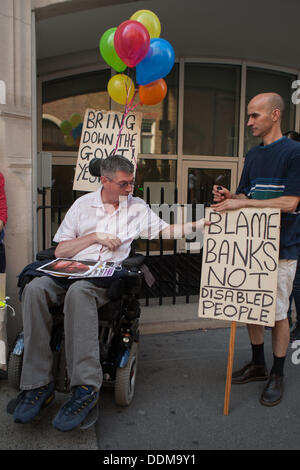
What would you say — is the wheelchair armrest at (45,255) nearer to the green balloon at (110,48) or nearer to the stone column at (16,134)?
the stone column at (16,134)

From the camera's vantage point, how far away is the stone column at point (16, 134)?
3102mm

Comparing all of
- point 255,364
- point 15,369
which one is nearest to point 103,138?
point 15,369

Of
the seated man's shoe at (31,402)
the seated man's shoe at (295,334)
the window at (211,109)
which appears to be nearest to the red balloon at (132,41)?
the seated man's shoe at (31,402)

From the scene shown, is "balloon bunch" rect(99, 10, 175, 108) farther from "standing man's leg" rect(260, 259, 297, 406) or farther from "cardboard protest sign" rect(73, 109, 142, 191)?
"standing man's leg" rect(260, 259, 297, 406)

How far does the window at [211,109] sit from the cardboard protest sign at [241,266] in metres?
5.38

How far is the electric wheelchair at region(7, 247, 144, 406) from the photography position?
2379 mm

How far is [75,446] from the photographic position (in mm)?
2102

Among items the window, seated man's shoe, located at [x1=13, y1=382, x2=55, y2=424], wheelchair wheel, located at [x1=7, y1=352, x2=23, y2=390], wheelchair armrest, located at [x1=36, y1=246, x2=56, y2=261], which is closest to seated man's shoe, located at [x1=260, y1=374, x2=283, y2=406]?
seated man's shoe, located at [x1=13, y1=382, x2=55, y2=424]

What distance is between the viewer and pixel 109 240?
8.82 feet

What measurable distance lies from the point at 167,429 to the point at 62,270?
1171mm

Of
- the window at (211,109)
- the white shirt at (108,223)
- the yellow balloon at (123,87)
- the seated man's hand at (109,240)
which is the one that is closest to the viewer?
the seated man's hand at (109,240)

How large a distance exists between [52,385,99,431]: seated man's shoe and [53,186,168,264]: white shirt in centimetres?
96

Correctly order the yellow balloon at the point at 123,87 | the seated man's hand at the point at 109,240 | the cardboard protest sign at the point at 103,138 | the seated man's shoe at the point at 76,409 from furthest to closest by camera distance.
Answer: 1. the yellow balloon at the point at 123,87
2. the cardboard protest sign at the point at 103,138
3. the seated man's hand at the point at 109,240
4. the seated man's shoe at the point at 76,409

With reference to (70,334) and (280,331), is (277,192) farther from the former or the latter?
(70,334)
